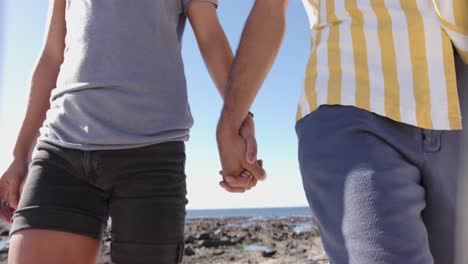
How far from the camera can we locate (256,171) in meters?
1.83

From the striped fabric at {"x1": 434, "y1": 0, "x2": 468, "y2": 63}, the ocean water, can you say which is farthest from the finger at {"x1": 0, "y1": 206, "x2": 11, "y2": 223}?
the ocean water

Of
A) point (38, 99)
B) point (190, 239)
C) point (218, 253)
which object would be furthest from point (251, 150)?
point (190, 239)

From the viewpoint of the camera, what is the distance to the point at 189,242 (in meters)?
17.0

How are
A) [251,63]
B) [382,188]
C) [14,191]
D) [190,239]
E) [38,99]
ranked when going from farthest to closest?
[190,239]
[38,99]
[14,191]
[251,63]
[382,188]

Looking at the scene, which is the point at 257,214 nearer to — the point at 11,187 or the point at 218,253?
the point at 218,253

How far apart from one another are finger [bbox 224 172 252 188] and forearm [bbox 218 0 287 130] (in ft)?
0.75

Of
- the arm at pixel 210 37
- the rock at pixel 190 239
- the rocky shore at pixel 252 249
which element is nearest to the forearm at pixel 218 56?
the arm at pixel 210 37

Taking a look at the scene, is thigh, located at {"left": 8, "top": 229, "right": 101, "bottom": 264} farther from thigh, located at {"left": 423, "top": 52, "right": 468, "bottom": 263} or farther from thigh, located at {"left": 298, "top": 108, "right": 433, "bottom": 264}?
thigh, located at {"left": 423, "top": 52, "right": 468, "bottom": 263}

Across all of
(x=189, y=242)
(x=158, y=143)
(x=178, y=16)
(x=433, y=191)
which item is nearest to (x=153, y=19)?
(x=178, y=16)

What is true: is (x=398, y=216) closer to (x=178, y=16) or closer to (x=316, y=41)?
(x=316, y=41)

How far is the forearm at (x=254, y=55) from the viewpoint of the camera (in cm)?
154

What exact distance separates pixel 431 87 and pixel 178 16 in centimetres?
123

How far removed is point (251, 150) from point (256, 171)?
0.13m

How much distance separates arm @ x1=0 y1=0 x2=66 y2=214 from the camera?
2.00 metres
